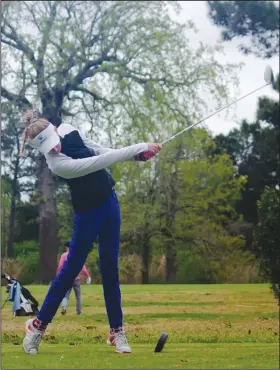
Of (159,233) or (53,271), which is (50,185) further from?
(159,233)

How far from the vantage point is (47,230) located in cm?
2570

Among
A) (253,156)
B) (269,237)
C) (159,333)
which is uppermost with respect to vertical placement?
(253,156)

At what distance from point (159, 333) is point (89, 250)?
2953 mm

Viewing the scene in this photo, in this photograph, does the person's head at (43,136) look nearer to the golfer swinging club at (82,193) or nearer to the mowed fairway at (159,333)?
the golfer swinging club at (82,193)

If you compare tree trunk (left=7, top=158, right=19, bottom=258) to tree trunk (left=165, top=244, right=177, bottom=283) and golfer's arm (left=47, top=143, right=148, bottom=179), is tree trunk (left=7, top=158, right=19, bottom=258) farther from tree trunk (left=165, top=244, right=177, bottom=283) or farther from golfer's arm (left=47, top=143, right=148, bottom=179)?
golfer's arm (left=47, top=143, right=148, bottom=179)

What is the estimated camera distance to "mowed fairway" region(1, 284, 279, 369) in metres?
4.02

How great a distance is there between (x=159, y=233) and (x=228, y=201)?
413 cm

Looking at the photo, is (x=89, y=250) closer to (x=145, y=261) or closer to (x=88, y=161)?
(x=88, y=161)

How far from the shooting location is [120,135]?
24703 mm

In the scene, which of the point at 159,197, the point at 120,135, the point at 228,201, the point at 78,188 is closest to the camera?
the point at 78,188

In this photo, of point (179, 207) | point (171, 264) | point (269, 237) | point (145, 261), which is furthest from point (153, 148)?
point (171, 264)

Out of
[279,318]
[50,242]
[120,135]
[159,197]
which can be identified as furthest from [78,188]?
[159,197]

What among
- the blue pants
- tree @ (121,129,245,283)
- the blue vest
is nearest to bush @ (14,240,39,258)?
tree @ (121,129,245,283)

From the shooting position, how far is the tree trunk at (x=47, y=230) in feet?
83.7
